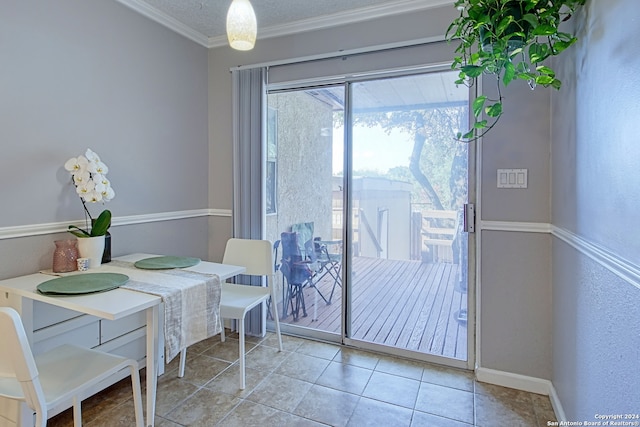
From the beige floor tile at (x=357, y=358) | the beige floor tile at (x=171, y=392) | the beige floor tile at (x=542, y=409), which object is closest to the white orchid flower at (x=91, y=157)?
the beige floor tile at (x=171, y=392)

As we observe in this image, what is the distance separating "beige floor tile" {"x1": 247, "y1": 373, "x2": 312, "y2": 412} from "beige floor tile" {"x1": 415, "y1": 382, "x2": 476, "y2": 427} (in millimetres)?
672

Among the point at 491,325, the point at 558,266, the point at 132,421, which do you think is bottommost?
the point at 132,421

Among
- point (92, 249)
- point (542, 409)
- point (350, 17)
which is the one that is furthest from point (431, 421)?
point (350, 17)

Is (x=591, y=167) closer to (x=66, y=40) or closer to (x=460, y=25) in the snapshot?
(x=460, y=25)

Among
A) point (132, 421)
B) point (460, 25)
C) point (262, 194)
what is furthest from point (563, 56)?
point (132, 421)

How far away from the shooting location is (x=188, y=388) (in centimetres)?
206

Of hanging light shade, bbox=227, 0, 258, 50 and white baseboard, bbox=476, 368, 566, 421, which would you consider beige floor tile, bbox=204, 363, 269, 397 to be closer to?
white baseboard, bbox=476, 368, 566, 421

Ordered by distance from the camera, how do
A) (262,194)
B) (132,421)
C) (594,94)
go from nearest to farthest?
(594,94), (132,421), (262,194)

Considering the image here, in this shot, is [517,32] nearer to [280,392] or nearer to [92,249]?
[280,392]

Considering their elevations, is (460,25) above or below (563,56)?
above

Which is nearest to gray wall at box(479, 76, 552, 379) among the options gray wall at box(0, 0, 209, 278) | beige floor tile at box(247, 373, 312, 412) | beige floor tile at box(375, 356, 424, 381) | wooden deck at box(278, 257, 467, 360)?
wooden deck at box(278, 257, 467, 360)

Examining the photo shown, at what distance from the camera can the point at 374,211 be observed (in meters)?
2.57

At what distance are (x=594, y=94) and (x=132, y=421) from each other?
2.50m

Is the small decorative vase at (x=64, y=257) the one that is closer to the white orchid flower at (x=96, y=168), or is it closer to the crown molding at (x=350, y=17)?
the white orchid flower at (x=96, y=168)
